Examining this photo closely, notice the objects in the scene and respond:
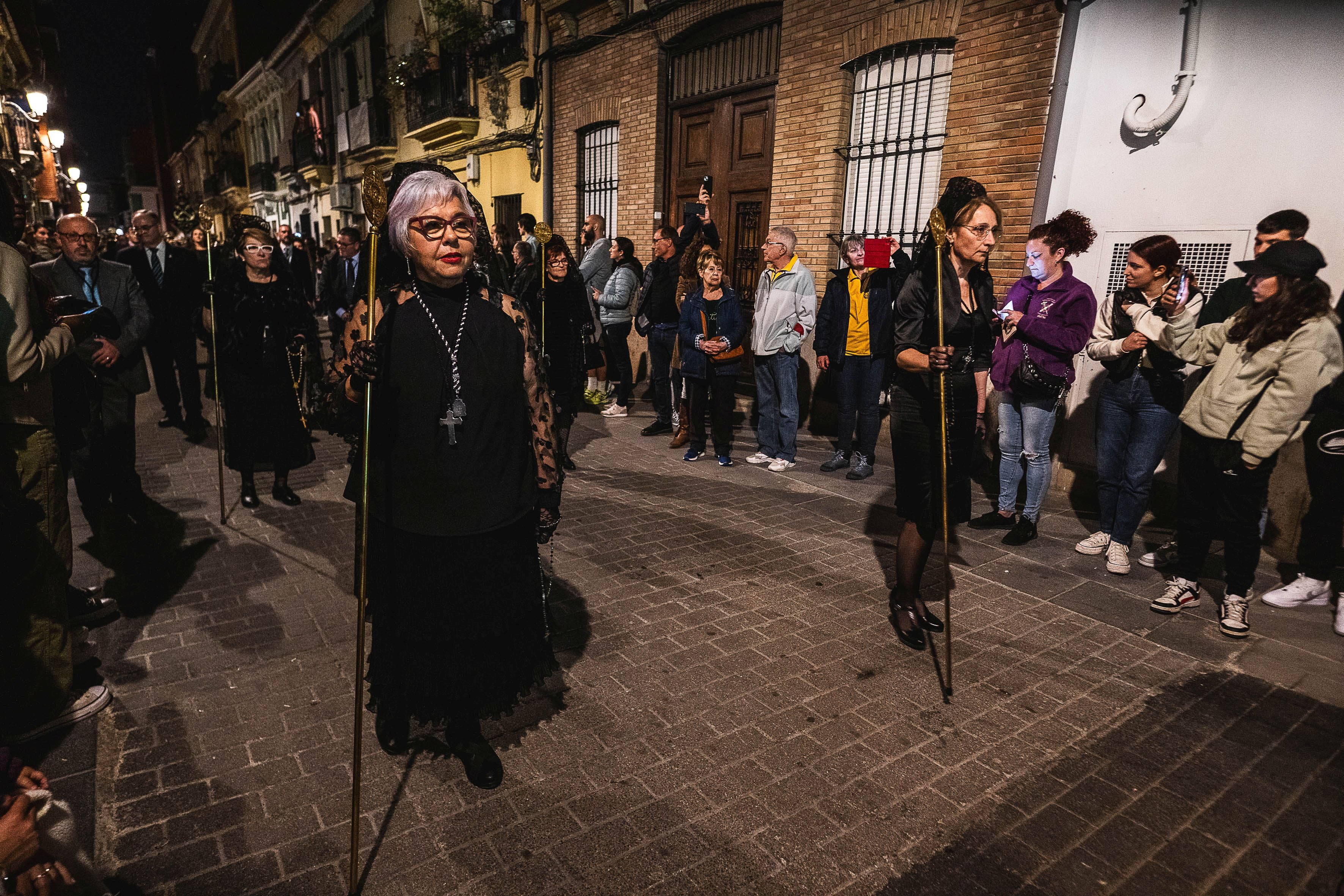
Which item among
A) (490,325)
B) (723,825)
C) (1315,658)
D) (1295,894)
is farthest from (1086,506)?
(490,325)

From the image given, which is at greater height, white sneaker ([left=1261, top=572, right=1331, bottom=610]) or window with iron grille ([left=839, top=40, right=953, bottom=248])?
window with iron grille ([left=839, top=40, right=953, bottom=248])

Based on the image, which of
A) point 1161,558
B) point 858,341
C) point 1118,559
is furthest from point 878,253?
point 1161,558

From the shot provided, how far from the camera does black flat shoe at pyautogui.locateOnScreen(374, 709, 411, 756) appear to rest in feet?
9.31

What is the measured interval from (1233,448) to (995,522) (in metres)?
1.89

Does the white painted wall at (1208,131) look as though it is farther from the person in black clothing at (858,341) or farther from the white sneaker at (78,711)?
the white sneaker at (78,711)

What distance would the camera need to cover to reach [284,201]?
3228 centimetres

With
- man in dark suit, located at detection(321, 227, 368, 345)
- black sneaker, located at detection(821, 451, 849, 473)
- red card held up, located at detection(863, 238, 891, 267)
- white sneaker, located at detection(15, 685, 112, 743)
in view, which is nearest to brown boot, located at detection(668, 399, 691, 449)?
black sneaker, located at detection(821, 451, 849, 473)

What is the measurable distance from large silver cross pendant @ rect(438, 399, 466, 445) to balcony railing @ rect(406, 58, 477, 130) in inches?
571

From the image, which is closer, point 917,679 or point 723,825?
point 723,825

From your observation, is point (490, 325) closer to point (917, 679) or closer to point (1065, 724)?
point (917, 679)

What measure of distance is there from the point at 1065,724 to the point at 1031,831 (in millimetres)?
771

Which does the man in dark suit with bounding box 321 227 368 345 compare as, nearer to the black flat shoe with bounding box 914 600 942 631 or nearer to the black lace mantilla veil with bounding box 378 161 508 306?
the black lace mantilla veil with bounding box 378 161 508 306

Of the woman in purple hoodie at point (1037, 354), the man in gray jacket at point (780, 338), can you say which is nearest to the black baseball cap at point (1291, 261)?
the woman in purple hoodie at point (1037, 354)

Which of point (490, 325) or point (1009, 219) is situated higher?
point (1009, 219)
